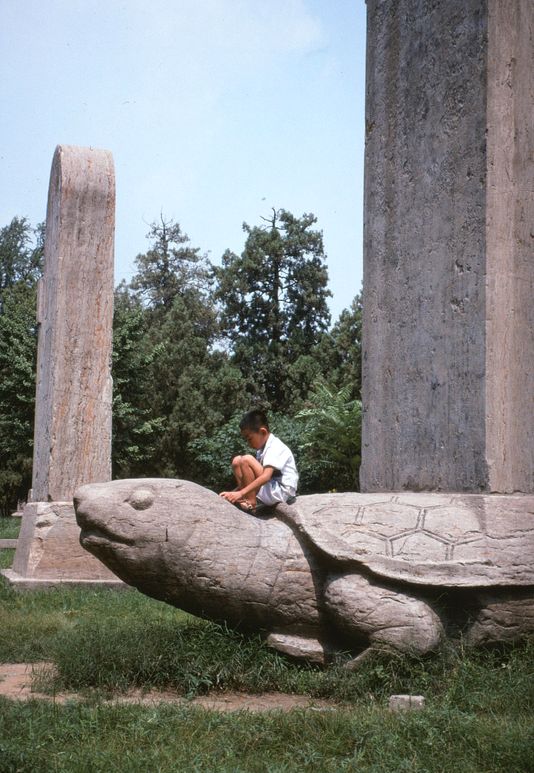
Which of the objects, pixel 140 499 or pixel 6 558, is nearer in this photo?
pixel 140 499

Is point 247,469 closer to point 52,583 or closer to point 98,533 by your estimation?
point 98,533

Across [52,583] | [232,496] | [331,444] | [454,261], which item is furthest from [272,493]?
[331,444]

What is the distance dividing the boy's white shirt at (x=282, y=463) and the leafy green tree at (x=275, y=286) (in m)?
24.7

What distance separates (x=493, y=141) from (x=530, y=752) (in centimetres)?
349

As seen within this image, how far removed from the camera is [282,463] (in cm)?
595

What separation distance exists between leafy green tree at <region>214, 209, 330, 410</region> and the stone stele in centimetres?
2149

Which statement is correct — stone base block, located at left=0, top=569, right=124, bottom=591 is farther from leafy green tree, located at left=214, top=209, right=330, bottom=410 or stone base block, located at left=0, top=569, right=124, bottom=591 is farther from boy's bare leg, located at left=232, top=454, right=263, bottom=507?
leafy green tree, located at left=214, top=209, right=330, bottom=410

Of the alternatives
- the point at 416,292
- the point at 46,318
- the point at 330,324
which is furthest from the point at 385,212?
the point at 330,324

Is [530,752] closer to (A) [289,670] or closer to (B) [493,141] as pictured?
(A) [289,670]

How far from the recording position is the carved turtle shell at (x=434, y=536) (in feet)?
15.8

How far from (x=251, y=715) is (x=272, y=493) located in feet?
6.22

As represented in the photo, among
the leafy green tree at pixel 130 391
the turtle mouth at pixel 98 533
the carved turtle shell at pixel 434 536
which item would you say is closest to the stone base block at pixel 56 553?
the turtle mouth at pixel 98 533

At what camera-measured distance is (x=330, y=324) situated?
3161 centimetres

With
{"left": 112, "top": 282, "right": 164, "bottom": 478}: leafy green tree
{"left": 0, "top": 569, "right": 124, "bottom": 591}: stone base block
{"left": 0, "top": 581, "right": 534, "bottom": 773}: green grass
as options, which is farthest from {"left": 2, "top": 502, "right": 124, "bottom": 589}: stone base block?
{"left": 112, "top": 282, "right": 164, "bottom": 478}: leafy green tree
